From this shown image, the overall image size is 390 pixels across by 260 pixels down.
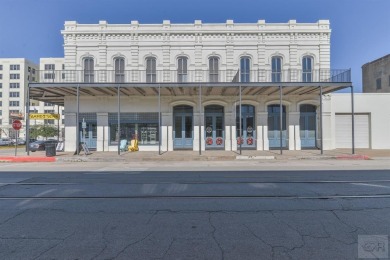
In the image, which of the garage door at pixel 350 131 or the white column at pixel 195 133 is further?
the garage door at pixel 350 131

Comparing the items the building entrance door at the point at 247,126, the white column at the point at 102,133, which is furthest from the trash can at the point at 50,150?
the building entrance door at the point at 247,126

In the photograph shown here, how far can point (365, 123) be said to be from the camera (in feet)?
77.0

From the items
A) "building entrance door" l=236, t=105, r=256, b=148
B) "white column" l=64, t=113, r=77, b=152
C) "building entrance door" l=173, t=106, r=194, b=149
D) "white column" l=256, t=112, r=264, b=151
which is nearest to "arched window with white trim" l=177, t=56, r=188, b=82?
"building entrance door" l=173, t=106, r=194, b=149

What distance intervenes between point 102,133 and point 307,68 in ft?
57.4

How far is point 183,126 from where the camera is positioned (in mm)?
22266

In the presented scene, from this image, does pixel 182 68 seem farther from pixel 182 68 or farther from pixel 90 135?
pixel 90 135

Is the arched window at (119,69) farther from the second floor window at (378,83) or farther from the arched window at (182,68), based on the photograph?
the second floor window at (378,83)

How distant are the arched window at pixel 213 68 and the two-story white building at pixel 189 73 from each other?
0.08 metres

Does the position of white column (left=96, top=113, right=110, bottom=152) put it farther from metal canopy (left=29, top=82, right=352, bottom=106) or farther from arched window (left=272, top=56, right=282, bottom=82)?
arched window (left=272, top=56, right=282, bottom=82)
